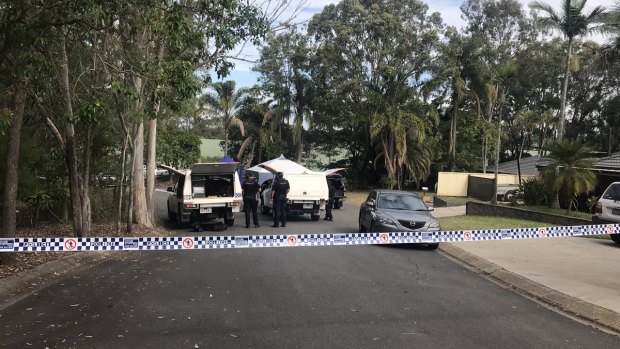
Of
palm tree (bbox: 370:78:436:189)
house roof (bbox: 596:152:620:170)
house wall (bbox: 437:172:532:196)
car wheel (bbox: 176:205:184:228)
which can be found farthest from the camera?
palm tree (bbox: 370:78:436:189)

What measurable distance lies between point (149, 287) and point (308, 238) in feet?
8.50

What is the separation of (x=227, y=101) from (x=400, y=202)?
103 feet

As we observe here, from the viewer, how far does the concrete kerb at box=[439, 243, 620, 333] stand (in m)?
6.64

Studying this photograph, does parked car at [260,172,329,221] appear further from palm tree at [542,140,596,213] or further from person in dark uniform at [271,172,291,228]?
palm tree at [542,140,596,213]

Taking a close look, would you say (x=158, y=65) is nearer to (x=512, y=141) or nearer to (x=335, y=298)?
(x=335, y=298)

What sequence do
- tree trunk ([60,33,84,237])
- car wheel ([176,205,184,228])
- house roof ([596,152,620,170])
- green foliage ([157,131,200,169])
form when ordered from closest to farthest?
tree trunk ([60,33,84,237]) < car wheel ([176,205,184,228]) < house roof ([596,152,620,170]) < green foliage ([157,131,200,169])

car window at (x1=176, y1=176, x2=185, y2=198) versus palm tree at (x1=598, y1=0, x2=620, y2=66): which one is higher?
palm tree at (x1=598, y1=0, x2=620, y2=66)

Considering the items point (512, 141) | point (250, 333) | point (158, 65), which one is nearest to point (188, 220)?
point (158, 65)

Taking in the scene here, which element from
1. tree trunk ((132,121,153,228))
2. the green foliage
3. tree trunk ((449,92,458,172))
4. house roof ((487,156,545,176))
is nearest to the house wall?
house roof ((487,156,545,176))

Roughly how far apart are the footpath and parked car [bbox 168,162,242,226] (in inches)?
276

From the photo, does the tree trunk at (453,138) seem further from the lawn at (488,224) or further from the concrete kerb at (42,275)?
the concrete kerb at (42,275)

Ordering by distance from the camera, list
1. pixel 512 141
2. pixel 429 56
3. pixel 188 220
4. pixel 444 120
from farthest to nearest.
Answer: pixel 512 141, pixel 444 120, pixel 429 56, pixel 188 220

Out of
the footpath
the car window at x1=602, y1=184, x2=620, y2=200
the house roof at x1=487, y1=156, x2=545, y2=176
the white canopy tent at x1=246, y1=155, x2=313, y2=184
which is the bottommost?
the footpath

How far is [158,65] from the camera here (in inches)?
341
